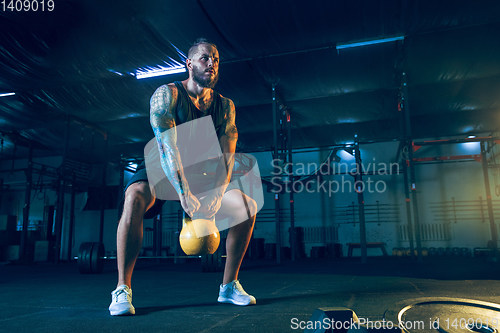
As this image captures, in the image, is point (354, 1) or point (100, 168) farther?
point (100, 168)

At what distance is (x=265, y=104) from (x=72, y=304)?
5458 mm

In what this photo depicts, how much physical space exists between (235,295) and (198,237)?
1.67 feet

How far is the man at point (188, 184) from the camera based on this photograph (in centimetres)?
149

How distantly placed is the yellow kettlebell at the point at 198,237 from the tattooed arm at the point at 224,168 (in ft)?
0.26

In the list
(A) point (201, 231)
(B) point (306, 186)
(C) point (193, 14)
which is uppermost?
(C) point (193, 14)

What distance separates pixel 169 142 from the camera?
1.52m

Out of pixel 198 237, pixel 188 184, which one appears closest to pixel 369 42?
pixel 188 184

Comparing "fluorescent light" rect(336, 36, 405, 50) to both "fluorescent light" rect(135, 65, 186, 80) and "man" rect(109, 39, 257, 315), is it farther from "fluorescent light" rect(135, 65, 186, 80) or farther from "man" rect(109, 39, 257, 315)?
"man" rect(109, 39, 257, 315)

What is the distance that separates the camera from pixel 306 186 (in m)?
8.82

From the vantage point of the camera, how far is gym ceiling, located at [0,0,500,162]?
4059mm

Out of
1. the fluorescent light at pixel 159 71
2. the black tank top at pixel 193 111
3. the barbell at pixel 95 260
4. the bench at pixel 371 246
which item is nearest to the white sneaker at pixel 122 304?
the black tank top at pixel 193 111

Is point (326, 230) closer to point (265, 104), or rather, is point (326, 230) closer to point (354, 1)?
point (265, 104)

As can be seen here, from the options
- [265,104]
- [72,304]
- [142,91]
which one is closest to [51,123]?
[142,91]

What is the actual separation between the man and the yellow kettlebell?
0.20 ft
